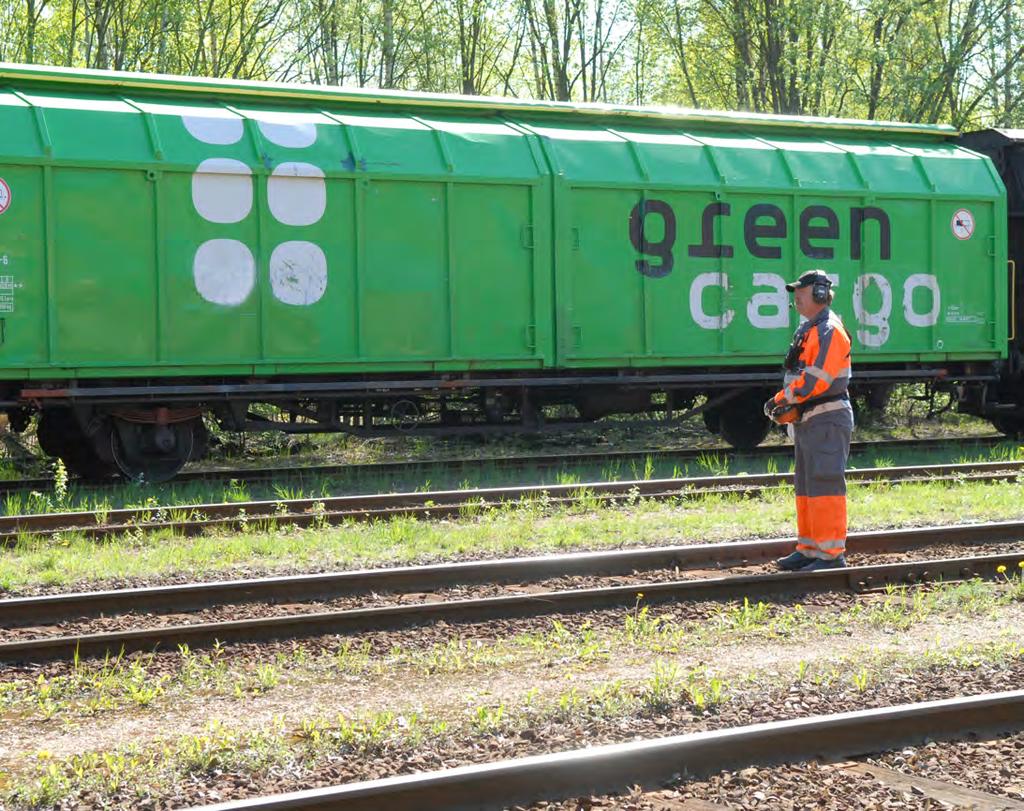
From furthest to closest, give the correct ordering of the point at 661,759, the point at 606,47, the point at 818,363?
the point at 606,47, the point at 818,363, the point at 661,759

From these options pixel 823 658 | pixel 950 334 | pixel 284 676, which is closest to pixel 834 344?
pixel 823 658

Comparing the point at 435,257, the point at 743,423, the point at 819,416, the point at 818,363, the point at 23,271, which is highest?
the point at 435,257

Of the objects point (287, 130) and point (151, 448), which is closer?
point (287, 130)

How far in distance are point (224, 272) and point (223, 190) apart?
817mm

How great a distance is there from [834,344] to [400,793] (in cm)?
472

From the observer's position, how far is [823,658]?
5.73 metres

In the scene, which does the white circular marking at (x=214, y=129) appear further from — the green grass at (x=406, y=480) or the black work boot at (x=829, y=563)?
the black work boot at (x=829, y=563)

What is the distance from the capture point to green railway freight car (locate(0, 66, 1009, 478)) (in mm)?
11648

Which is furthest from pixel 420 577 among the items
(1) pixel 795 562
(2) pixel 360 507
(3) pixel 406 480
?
(3) pixel 406 480

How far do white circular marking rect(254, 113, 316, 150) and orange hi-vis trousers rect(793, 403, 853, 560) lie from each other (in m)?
6.75

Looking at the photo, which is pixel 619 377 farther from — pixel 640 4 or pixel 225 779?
pixel 640 4

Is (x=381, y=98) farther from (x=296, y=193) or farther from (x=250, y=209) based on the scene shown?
(x=250, y=209)

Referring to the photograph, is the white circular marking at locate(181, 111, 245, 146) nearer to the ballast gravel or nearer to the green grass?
the green grass

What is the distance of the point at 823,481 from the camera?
7602mm
